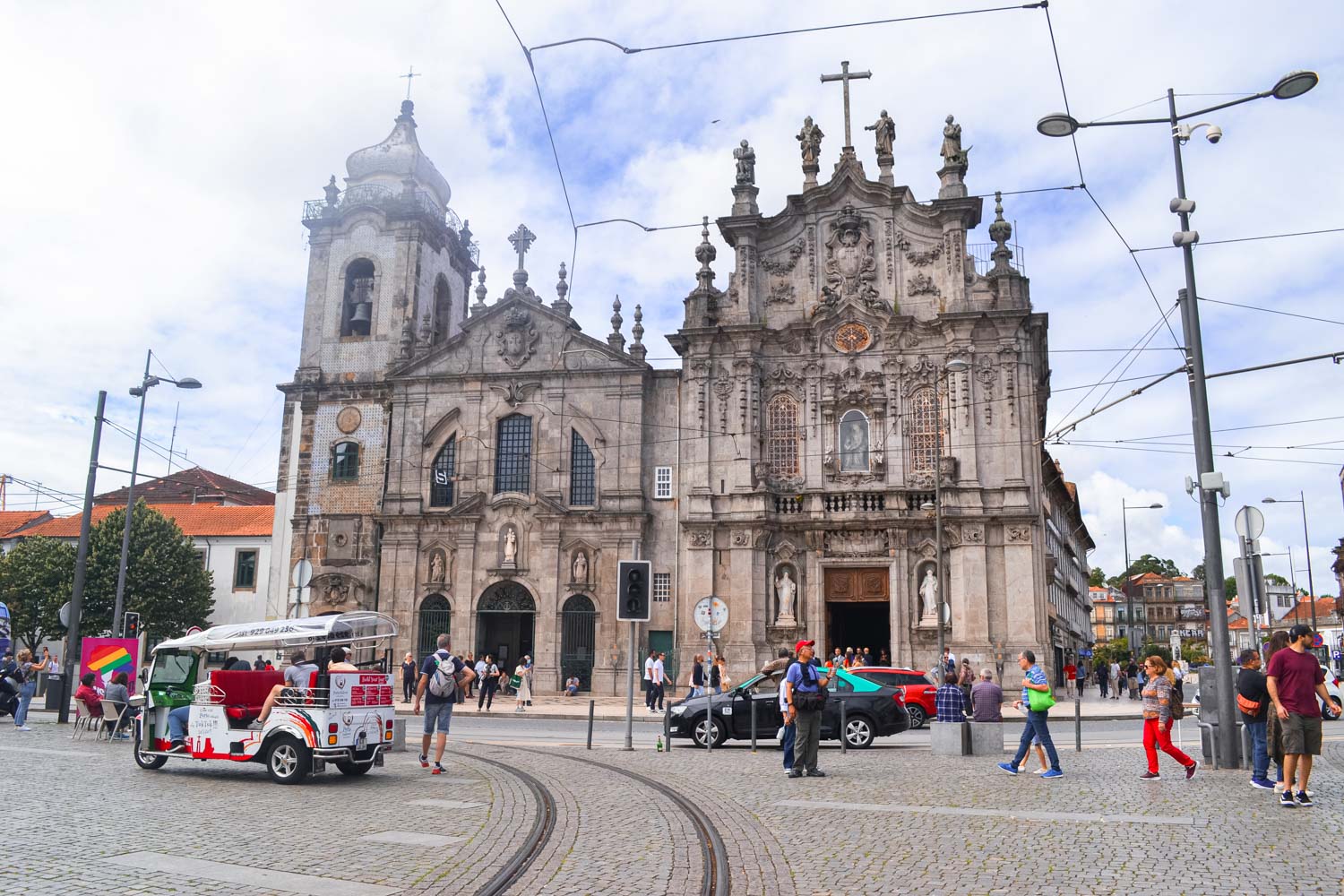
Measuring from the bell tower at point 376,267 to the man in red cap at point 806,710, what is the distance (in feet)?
101

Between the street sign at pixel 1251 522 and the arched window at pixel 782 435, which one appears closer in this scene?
the street sign at pixel 1251 522

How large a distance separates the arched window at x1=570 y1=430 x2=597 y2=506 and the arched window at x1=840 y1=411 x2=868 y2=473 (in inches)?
353

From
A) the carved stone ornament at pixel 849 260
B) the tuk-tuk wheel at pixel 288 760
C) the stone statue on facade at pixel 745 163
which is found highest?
the stone statue on facade at pixel 745 163

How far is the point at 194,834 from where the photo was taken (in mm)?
9945

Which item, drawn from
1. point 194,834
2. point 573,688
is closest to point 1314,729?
point 194,834

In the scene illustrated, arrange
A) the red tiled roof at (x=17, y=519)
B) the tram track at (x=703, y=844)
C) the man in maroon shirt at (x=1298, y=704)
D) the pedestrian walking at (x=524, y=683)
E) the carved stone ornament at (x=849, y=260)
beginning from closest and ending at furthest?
the tram track at (x=703, y=844) < the man in maroon shirt at (x=1298, y=704) < the pedestrian walking at (x=524, y=683) < the carved stone ornament at (x=849, y=260) < the red tiled roof at (x=17, y=519)

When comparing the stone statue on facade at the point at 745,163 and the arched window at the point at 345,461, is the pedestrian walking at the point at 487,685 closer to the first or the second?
the arched window at the point at 345,461

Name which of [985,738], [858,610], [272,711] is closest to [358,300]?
[858,610]

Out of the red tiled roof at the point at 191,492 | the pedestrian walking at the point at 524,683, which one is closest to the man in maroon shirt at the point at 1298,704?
the pedestrian walking at the point at 524,683

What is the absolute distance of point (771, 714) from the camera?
2008 cm

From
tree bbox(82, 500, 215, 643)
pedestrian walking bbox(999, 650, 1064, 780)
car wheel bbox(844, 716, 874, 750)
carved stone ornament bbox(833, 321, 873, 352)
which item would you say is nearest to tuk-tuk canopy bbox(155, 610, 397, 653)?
car wheel bbox(844, 716, 874, 750)

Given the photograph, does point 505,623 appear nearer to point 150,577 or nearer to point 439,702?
point 150,577

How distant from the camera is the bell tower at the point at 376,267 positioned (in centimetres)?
4319

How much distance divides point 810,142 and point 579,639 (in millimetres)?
19965
